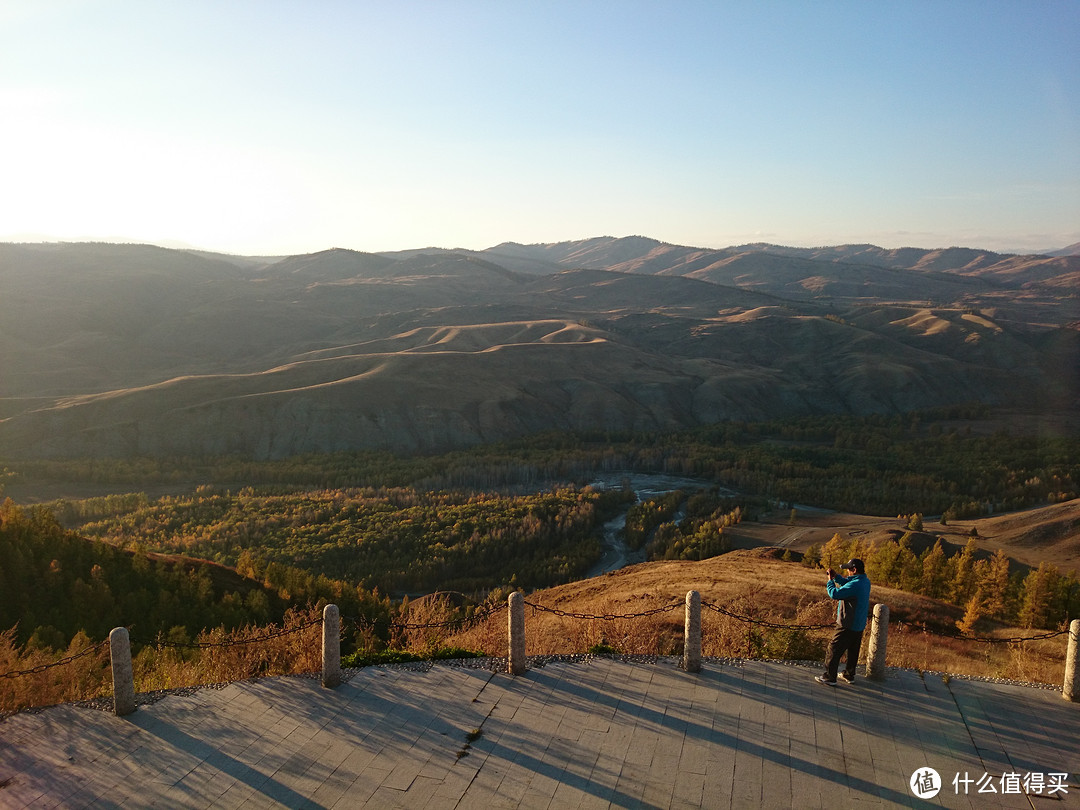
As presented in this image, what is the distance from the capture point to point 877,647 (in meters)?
10.6

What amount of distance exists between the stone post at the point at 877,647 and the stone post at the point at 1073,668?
2.40 meters

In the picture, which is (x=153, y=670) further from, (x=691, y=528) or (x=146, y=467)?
(x=146, y=467)

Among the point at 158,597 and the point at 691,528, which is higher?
the point at 158,597

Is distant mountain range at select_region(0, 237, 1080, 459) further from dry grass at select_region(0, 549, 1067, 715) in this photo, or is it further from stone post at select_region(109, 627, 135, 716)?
stone post at select_region(109, 627, 135, 716)

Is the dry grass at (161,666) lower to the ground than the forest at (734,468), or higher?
higher

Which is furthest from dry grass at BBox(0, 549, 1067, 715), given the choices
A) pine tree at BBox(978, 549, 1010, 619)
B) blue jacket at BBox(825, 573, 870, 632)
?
blue jacket at BBox(825, 573, 870, 632)

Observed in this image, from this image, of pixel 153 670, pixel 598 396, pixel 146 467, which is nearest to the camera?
pixel 153 670

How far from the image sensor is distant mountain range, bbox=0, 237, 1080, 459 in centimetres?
7006

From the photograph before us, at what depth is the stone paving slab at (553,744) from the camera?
802 cm

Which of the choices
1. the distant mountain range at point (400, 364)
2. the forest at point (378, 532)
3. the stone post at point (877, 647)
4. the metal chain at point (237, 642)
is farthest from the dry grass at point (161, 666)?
the distant mountain range at point (400, 364)

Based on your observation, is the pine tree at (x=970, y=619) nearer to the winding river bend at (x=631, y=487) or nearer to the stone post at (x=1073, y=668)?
the stone post at (x=1073, y=668)

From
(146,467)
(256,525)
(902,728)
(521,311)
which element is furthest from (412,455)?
(521,311)

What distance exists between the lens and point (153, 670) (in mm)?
12344

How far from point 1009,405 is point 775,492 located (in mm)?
69344
